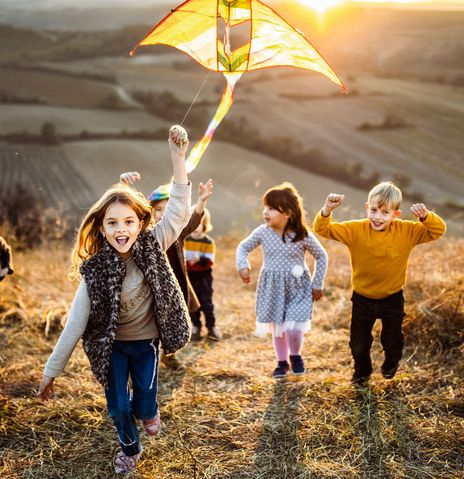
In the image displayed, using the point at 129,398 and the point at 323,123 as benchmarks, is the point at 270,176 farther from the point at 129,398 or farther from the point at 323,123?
the point at 129,398

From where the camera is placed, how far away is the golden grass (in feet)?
9.14

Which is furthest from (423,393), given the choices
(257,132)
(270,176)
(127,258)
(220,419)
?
(257,132)

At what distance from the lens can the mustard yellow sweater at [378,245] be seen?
3332 mm

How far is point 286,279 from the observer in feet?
12.3

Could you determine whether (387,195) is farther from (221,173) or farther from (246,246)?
(221,173)

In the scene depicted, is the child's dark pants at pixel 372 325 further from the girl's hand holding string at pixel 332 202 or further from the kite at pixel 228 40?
the kite at pixel 228 40

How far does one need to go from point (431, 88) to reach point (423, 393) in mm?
10840

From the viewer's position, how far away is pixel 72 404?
3471 millimetres

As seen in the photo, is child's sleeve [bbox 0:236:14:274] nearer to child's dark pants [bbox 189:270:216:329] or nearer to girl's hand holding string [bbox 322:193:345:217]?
child's dark pants [bbox 189:270:216:329]

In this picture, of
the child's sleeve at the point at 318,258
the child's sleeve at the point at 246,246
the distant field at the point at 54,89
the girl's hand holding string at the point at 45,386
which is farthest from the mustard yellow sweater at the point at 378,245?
the distant field at the point at 54,89

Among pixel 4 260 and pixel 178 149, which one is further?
pixel 4 260

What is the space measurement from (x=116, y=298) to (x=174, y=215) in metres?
0.50

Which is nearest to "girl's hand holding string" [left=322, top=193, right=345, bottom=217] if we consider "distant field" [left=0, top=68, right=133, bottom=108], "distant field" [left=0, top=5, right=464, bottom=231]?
"distant field" [left=0, top=5, right=464, bottom=231]

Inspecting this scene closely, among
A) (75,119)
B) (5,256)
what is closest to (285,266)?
(5,256)
